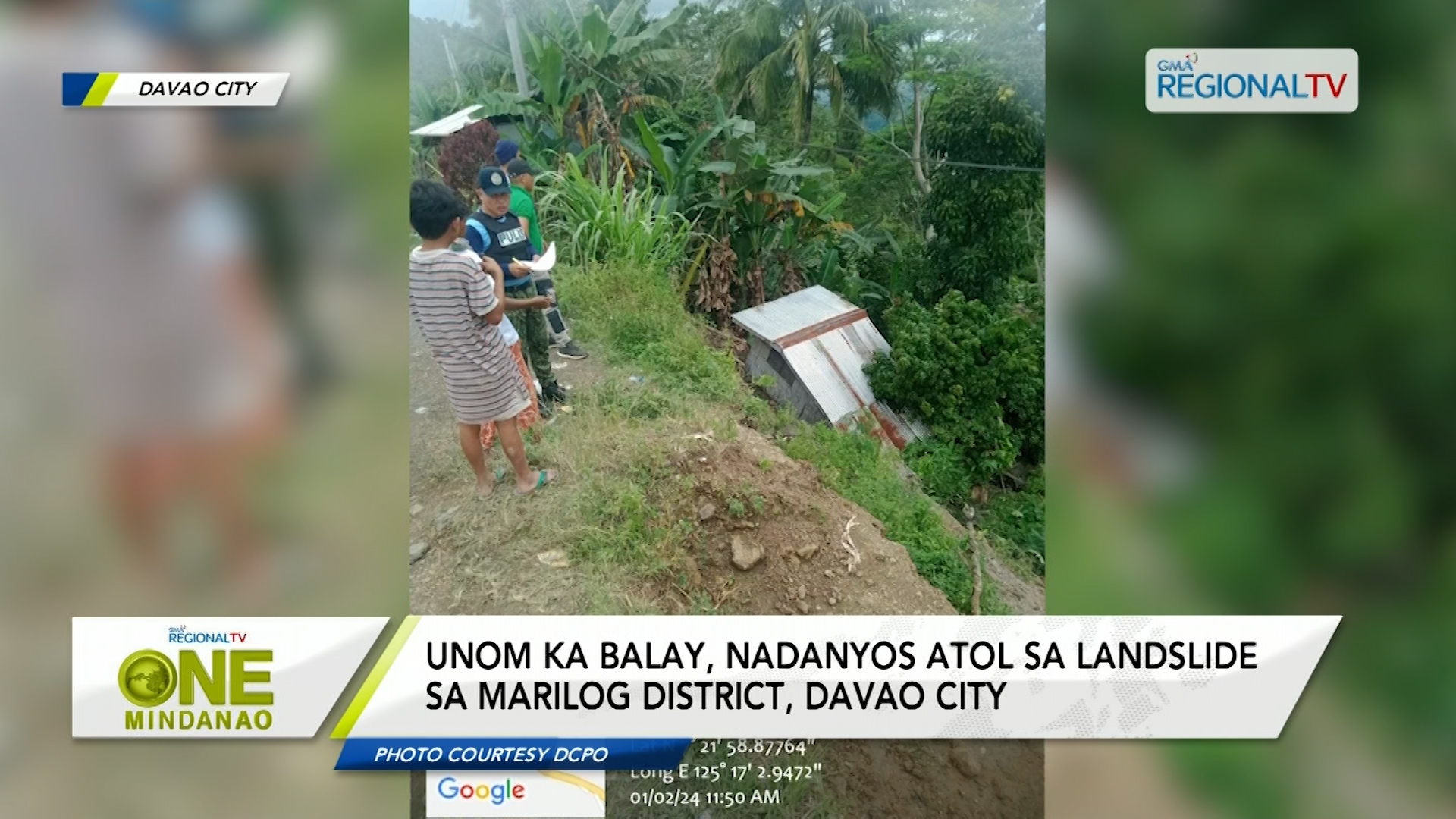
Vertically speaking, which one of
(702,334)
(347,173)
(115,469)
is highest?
(347,173)

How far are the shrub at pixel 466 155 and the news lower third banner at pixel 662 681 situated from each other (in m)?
1.31

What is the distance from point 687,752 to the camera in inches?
107

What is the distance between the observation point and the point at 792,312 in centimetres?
287

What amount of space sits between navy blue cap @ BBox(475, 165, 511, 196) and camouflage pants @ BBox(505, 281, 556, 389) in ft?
0.96

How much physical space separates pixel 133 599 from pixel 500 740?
116 cm

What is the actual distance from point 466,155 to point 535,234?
30 cm

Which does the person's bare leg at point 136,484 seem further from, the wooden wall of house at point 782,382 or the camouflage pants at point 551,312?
the wooden wall of house at point 782,382

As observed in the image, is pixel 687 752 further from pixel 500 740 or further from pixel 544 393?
pixel 544 393

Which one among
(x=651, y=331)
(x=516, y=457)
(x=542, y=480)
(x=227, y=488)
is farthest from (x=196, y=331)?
(x=651, y=331)

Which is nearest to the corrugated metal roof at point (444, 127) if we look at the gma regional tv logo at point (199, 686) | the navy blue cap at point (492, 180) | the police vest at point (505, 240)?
the navy blue cap at point (492, 180)

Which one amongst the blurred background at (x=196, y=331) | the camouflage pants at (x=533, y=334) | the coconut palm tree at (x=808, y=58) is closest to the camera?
the blurred background at (x=196, y=331)

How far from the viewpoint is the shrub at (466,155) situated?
8.76 ft

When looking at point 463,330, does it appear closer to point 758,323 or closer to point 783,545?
point 758,323

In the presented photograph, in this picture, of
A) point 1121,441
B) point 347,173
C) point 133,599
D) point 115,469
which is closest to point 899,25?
point 1121,441
